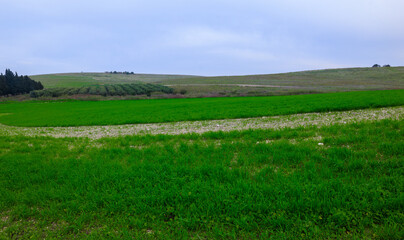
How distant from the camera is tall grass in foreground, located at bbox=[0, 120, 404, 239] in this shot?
4.45 metres

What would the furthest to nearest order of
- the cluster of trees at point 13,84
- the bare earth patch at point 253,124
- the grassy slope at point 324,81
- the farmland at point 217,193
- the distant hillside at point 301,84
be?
the cluster of trees at point 13,84
the grassy slope at point 324,81
the distant hillside at point 301,84
the bare earth patch at point 253,124
the farmland at point 217,193

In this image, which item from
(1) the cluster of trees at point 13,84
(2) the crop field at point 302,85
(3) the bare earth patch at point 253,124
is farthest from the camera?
(1) the cluster of trees at point 13,84

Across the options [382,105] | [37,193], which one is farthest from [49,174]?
[382,105]

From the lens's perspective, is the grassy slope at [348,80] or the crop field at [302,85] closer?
the crop field at [302,85]

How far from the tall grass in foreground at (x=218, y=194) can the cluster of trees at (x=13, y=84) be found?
432 feet

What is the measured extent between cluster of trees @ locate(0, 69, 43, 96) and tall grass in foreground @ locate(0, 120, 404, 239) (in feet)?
432

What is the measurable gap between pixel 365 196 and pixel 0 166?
39.5ft

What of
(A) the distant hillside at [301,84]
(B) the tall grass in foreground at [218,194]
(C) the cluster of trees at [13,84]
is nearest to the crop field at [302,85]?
(A) the distant hillside at [301,84]

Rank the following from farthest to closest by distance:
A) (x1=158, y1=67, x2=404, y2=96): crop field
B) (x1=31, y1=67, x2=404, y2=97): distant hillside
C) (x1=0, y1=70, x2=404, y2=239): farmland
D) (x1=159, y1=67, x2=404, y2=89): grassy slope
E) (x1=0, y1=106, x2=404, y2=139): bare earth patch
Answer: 1. (x1=159, y1=67, x2=404, y2=89): grassy slope
2. (x1=31, y1=67, x2=404, y2=97): distant hillside
3. (x1=158, y1=67, x2=404, y2=96): crop field
4. (x1=0, y1=106, x2=404, y2=139): bare earth patch
5. (x1=0, y1=70, x2=404, y2=239): farmland

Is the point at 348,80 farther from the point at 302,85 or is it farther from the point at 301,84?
the point at 302,85

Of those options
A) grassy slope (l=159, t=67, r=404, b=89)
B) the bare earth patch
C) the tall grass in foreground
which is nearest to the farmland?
the tall grass in foreground

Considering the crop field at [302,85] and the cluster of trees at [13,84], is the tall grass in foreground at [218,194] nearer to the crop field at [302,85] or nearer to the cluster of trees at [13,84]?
the crop field at [302,85]

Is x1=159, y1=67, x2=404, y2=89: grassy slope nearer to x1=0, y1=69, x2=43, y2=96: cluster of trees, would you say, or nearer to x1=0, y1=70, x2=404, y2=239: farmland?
x1=0, y1=70, x2=404, y2=239: farmland

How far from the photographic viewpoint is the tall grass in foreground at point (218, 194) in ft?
14.6
